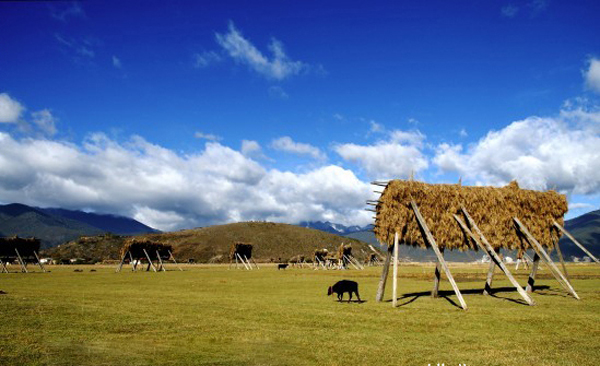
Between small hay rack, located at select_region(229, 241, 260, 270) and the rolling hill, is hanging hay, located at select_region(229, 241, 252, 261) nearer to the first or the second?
small hay rack, located at select_region(229, 241, 260, 270)

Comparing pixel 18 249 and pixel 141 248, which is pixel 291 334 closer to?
pixel 18 249

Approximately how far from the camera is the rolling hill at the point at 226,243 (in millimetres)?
116131

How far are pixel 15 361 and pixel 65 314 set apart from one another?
5.97 metres

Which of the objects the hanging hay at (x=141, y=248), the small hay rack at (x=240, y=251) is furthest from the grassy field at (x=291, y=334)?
the small hay rack at (x=240, y=251)

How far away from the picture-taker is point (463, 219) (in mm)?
21453

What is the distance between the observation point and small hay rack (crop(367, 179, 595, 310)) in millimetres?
20438

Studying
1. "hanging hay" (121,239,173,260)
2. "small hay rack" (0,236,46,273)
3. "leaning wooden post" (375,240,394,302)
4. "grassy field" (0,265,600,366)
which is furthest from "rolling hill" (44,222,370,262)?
"grassy field" (0,265,600,366)

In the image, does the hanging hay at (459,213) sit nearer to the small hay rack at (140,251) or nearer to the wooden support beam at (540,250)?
the wooden support beam at (540,250)

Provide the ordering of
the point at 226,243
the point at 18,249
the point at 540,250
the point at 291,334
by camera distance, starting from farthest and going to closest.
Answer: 1. the point at 226,243
2. the point at 18,249
3. the point at 540,250
4. the point at 291,334

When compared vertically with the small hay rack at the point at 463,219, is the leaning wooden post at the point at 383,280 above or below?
below

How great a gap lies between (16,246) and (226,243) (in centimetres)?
7957

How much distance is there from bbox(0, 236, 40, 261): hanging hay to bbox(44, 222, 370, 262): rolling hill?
189 feet

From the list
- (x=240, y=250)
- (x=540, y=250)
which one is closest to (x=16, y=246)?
(x=240, y=250)

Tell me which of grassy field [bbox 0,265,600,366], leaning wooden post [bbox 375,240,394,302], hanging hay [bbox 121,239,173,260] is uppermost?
hanging hay [bbox 121,239,173,260]
